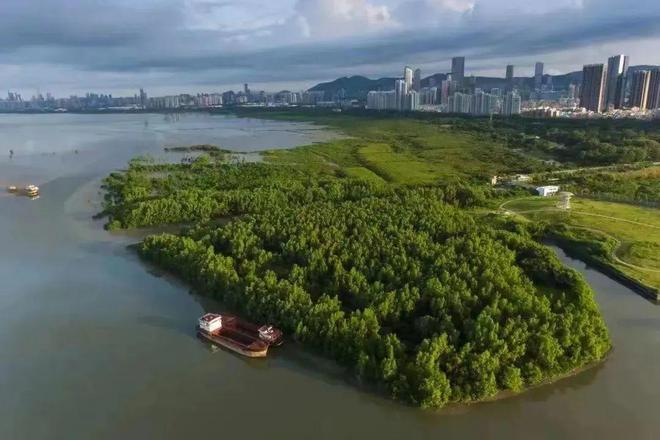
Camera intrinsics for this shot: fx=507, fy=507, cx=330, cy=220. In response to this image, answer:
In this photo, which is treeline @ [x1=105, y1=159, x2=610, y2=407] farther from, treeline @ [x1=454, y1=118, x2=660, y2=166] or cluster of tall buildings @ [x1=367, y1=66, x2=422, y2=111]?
cluster of tall buildings @ [x1=367, y1=66, x2=422, y2=111]

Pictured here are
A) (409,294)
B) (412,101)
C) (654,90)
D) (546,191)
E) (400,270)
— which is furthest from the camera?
(412,101)

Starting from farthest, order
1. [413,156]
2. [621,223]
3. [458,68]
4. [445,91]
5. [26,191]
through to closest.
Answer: [458,68] < [445,91] < [413,156] < [26,191] < [621,223]

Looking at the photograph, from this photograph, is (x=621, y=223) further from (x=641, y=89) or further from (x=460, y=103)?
(x=460, y=103)

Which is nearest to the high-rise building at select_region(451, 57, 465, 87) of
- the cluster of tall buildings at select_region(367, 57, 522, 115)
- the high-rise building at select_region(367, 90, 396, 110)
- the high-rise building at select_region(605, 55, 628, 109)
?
the cluster of tall buildings at select_region(367, 57, 522, 115)

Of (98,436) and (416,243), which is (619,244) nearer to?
(416,243)

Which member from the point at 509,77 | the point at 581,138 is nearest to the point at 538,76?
the point at 509,77

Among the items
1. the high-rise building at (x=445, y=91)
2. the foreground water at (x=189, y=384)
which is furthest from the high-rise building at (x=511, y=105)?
the foreground water at (x=189, y=384)

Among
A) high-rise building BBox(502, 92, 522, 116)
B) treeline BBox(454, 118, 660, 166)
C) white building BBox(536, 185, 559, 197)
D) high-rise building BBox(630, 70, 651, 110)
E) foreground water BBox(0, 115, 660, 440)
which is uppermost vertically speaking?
high-rise building BBox(630, 70, 651, 110)

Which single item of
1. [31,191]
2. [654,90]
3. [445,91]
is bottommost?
[31,191]
